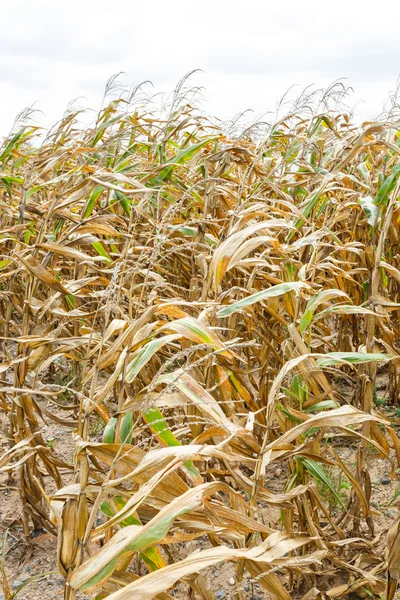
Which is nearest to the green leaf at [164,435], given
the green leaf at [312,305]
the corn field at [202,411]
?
the corn field at [202,411]

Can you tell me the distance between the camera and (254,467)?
1.36 m

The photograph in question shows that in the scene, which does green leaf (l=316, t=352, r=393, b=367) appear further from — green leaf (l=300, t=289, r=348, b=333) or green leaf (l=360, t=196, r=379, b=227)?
green leaf (l=360, t=196, r=379, b=227)

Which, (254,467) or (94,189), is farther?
(94,189)

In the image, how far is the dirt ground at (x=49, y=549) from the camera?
182 centimetres

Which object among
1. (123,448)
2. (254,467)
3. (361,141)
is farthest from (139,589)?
(361,141)

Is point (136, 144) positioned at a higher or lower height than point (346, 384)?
higher

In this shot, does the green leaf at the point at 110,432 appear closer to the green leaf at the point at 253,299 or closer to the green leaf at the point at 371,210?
the green leaf at the point at 253,299

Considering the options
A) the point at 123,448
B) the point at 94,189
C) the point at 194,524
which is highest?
the point at 94,189

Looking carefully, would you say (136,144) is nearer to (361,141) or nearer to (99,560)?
(361,141)

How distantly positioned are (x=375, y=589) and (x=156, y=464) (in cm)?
101

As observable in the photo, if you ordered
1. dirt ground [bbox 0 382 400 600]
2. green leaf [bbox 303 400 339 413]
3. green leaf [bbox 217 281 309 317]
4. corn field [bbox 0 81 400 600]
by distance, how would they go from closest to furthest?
corn field [bbox 0 81 400 600] → green leaf [bbox 217 281 309 317] → green leaf [bbox 303 400 339 413] → dirt ground [bbox 0 382 400 600]

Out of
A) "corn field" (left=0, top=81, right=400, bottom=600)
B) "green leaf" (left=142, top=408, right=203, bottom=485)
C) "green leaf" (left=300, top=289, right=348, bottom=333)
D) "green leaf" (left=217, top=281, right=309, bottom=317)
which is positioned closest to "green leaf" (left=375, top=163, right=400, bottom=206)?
"corn field" (left=0, top=81, right=400, bottom=600)

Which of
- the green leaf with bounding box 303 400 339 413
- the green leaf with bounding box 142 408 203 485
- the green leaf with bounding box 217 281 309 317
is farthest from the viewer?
the green leaf with bounding box 303 400 339 413

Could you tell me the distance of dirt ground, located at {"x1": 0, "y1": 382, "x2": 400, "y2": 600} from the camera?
1.82 meters
